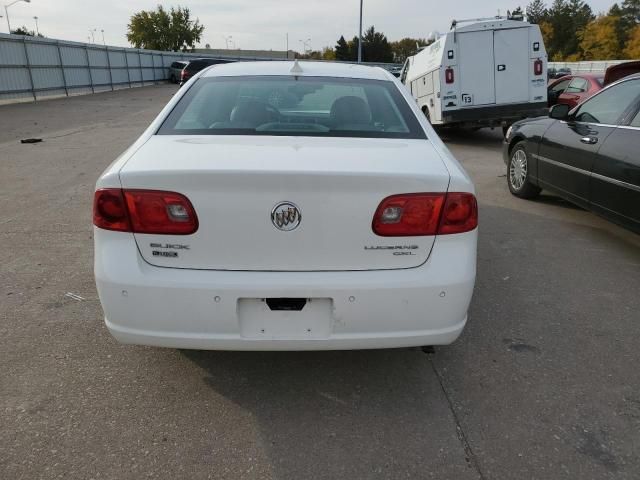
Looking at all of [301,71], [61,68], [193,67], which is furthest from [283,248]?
[193,67]

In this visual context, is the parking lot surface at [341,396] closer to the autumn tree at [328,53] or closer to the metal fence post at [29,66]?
the metal fence post at [29,66]

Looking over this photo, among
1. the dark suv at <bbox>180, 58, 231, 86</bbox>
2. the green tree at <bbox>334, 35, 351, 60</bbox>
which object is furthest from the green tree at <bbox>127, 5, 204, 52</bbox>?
the dark suv at <bbox>180, 58, 231, 86</bbox>

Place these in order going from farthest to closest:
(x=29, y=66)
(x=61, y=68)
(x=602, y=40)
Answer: (x=602, y=40), (x=61, y=68), (x=29, y=66)

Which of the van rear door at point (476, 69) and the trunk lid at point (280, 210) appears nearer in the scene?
the trunk lid at point (280, 210)

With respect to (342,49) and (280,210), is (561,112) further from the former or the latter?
(342,49)

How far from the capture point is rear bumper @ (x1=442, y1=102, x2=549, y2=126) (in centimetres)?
1119

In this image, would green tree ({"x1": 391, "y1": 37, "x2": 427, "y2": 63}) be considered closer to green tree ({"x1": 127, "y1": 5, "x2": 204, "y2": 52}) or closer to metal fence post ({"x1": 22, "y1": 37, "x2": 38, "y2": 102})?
green tree ({"x1": 127, "y1": 5, "x2": 204, "y2": 52})

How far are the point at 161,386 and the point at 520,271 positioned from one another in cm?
302

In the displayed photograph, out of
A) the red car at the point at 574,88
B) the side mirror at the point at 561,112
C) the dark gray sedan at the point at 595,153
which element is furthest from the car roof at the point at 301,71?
the red car at the point at 574,88

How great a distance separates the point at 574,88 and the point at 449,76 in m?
3.50

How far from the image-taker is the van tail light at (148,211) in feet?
7.55

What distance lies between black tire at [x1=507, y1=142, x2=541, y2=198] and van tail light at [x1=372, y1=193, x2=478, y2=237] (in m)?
4.49

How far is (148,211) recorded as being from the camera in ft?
7.64

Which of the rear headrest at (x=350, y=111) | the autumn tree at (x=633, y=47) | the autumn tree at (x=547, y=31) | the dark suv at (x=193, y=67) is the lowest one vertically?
the rear headrest at (x=350, y=111)
